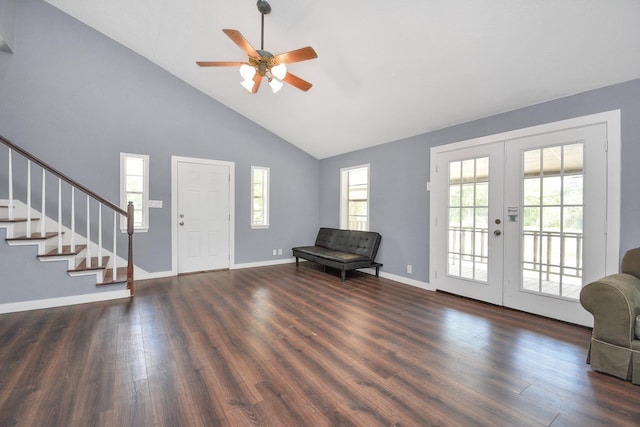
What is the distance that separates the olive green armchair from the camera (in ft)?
6.09

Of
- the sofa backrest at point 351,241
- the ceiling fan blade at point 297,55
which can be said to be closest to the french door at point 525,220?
the sofa backrest at point 351,241

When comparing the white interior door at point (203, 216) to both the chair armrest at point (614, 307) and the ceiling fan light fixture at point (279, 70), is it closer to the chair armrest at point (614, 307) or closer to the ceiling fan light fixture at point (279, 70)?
the ceiling fan light fixture at point (279, 70)

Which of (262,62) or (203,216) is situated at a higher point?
(262,62)

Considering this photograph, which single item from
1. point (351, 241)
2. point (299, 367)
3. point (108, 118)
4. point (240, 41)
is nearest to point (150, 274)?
point (108, 118)

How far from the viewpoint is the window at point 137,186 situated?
4.43 metres

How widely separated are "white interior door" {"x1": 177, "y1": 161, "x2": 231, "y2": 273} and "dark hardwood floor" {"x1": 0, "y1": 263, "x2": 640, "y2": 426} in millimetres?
1648

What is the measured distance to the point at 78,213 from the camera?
4.08m

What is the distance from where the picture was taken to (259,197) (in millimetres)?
5738

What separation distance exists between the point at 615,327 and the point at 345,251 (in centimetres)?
375

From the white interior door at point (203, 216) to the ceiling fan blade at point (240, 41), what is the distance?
3064 millimetres

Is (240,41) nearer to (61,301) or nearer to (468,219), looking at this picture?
(468,219)

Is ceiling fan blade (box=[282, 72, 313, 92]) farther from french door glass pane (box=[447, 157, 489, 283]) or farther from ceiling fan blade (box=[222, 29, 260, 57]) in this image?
french door glass pane (box=[447, 157, 489, 283])

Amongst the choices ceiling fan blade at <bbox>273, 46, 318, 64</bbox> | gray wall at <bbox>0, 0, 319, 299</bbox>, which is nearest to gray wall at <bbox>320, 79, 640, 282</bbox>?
gray wall at <bbox>0, 0, 319, 299</bbox>

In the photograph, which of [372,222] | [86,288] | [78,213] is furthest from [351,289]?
[78,213]
